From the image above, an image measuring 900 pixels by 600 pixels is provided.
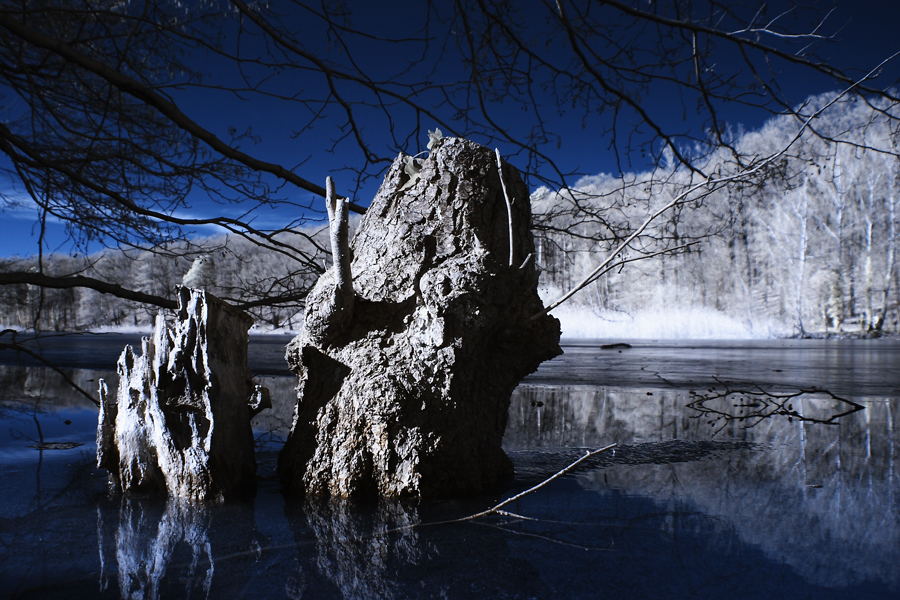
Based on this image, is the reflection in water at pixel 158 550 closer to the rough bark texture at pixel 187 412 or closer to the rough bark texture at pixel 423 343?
the rough bark texture at pixel 187 412

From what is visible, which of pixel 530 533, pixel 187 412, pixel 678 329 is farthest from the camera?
pixel 678 329

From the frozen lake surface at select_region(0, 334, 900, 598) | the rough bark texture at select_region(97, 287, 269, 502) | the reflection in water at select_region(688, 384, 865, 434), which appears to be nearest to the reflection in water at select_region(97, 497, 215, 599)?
the frozen lake surface at select_region(0, 334, 900, 598)

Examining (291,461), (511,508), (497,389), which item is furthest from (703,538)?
(291,461)

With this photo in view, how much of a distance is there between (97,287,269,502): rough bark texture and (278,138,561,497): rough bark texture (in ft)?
0.78

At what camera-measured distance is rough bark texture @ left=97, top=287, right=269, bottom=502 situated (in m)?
2.00

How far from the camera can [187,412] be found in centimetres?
204

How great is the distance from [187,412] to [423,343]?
3.21ft

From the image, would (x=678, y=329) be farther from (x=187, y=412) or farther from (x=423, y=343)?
(x=187, y=412)

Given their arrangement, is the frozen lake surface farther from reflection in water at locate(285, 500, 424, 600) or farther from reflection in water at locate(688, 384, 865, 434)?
reflection in water at locate(688, 384, 865, 434)

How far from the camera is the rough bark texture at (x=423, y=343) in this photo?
1988mm

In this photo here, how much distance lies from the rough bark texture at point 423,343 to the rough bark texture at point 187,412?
0.24 metres

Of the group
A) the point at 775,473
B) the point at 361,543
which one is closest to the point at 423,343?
the point at 361,543

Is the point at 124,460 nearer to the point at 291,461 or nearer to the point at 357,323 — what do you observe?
the point at 291,461

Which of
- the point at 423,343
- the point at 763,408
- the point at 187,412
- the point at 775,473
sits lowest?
the point at 775,473
